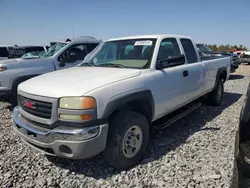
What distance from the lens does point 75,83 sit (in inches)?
112

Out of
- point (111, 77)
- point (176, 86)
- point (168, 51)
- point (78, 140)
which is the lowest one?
point (78, 140)

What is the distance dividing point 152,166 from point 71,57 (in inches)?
173

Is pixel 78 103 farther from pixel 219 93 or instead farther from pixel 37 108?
pixel 219 93

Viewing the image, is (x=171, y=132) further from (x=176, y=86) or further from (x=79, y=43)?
(x=79, y=43)

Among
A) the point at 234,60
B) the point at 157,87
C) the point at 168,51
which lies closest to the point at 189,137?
the point at 157,87

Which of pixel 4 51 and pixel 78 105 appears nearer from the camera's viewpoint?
pixel 78 105

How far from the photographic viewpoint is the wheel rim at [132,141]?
3.02 m

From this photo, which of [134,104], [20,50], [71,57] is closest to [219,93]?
[134,104]

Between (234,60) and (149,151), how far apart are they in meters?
11.1

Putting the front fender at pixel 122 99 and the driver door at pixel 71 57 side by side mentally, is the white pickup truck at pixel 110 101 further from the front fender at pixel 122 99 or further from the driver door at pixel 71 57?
the driver door at pixel 71 57

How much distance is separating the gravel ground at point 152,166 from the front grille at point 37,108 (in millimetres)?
857

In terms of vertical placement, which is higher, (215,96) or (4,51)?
(4,51)

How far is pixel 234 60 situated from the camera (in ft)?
41.4

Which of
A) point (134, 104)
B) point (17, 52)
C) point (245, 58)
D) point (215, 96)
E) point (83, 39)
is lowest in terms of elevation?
point (245, 58)
